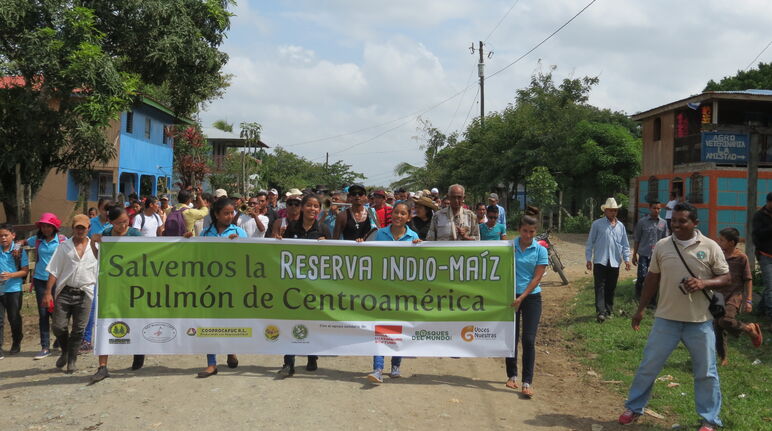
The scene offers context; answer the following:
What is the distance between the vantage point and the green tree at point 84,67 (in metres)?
14.0

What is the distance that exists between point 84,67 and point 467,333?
10979 mm

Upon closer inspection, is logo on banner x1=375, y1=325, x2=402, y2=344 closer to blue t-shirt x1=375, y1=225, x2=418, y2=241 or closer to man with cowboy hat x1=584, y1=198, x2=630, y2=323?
blue t-shirt x1=375, y1=225, x2=418, y2=241

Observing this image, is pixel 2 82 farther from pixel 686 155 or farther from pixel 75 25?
pixel 686 155

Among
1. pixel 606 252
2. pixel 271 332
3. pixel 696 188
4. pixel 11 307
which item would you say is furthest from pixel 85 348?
pixel 696 188

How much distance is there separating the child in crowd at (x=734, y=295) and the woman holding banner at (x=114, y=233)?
5572mm

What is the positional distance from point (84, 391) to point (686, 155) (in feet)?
81.4

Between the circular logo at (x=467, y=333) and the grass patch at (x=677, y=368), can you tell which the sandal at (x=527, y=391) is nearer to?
the circular logo at (x=467, y=333)

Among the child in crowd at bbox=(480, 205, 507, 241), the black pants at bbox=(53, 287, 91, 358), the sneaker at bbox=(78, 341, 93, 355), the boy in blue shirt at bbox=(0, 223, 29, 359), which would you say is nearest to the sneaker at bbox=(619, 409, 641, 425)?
the child in crowd at bbox=(480, 205, 507, 241)

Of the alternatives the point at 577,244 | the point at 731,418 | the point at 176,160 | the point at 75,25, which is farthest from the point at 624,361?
the point at 176,160

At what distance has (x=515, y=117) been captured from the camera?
37.1 meters

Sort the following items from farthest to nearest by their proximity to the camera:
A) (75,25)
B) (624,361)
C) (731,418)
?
(75,25)
(624,361)
(731,418)

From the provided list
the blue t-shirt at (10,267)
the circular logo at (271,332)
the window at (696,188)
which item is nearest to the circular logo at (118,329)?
the circular logo at (271,332)

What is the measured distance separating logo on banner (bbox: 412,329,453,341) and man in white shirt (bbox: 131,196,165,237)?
4319 mm

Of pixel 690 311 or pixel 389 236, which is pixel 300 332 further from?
pixel 690 311
